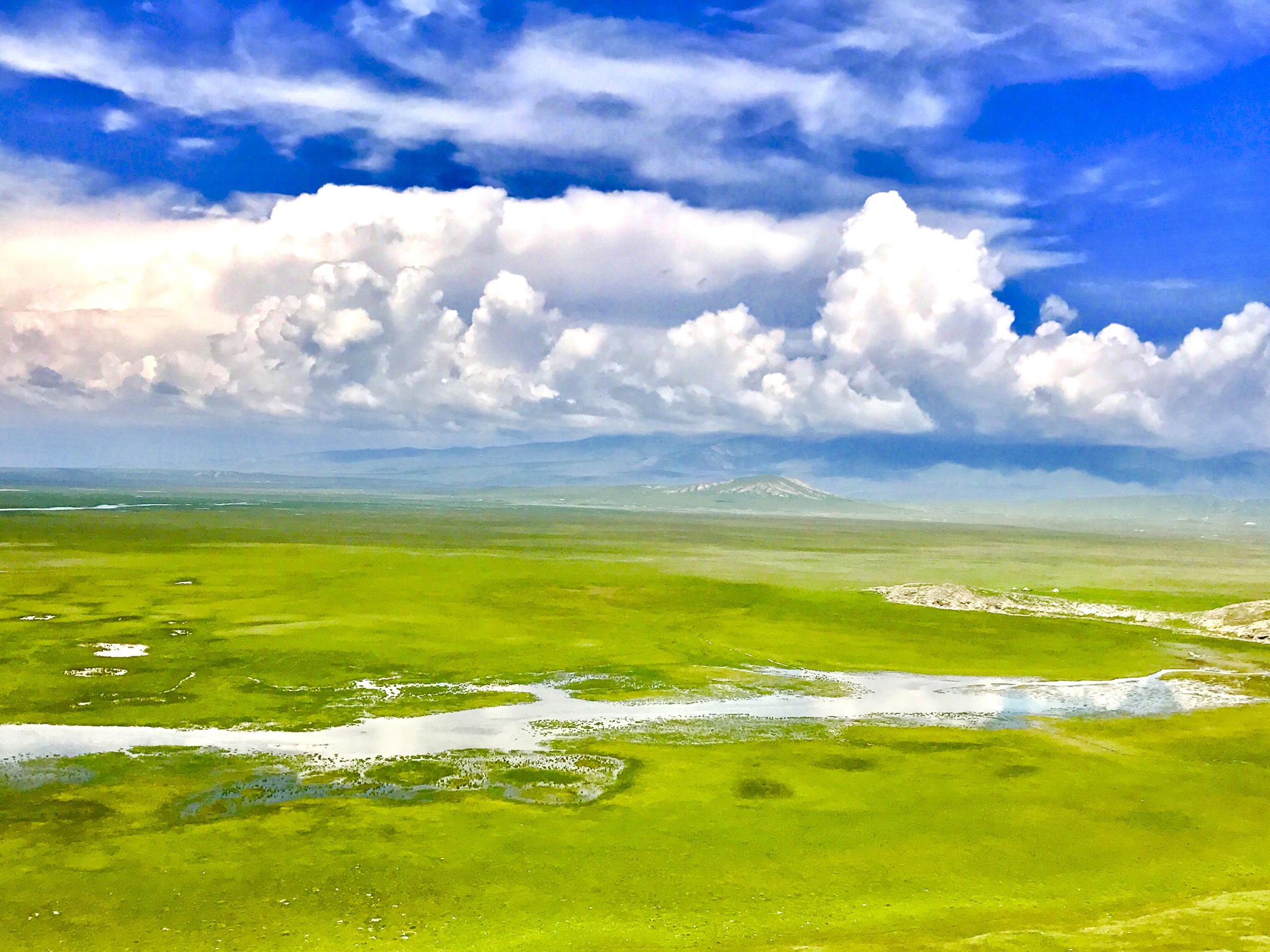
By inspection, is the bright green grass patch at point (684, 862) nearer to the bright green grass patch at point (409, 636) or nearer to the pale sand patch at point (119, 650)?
the bright green grass patch at point (409, 636)

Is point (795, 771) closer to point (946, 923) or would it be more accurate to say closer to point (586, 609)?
point (946, 923)

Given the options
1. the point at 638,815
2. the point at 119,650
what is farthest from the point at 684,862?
the point at 119,650

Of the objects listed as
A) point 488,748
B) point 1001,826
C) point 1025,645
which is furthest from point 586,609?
point 1001,826

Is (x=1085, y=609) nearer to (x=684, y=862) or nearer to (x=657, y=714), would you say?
(x=657, y=714)

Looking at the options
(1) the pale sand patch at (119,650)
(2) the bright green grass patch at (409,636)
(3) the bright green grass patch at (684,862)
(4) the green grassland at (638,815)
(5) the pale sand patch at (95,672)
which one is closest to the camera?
(3) the bright green grass patch at (684,862)

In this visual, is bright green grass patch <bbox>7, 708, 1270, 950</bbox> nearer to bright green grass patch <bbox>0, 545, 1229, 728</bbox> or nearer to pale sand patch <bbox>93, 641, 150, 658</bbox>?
bright green grass patch <bbox>0, 545, 1229, 728</bbox>

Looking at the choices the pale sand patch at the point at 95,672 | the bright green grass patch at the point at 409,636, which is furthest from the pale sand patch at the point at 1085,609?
the pale sand patch at the point at 95,672
